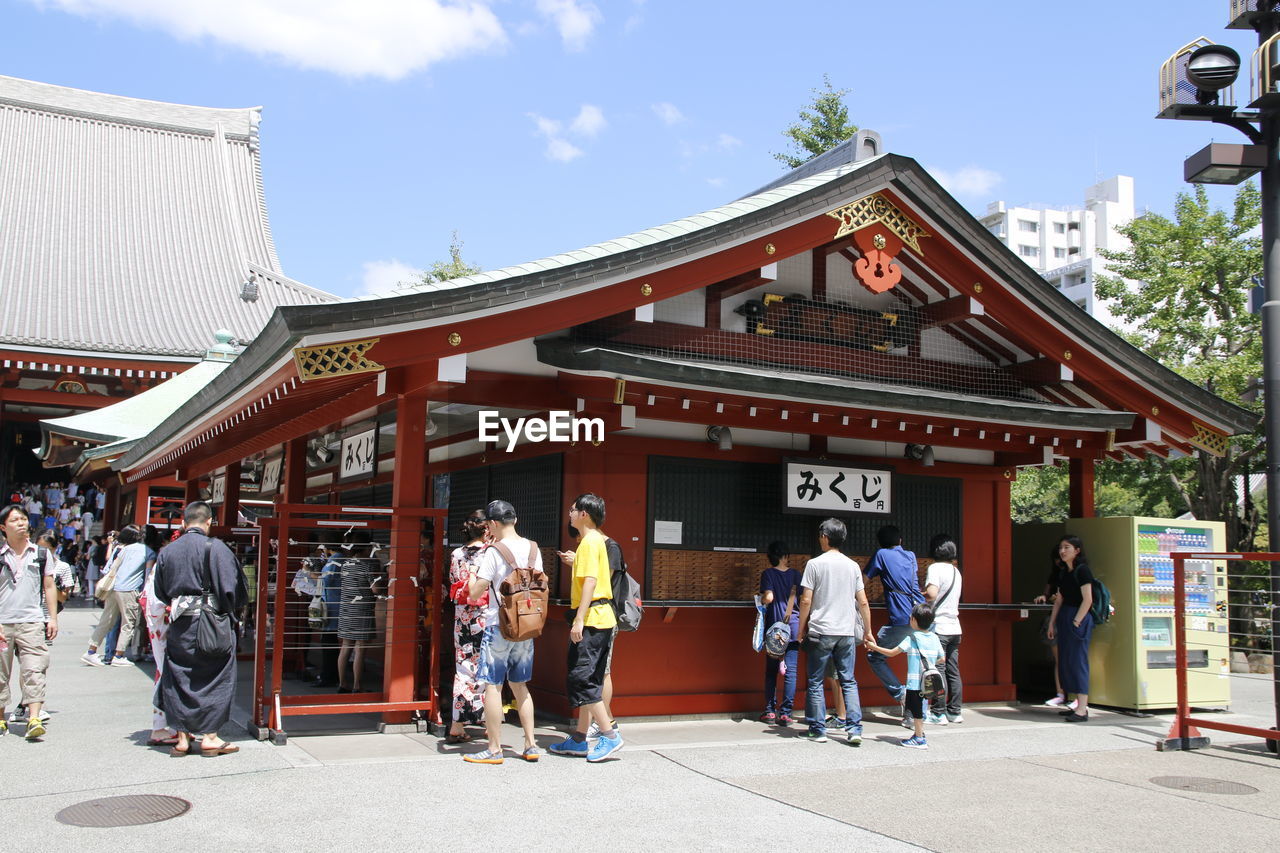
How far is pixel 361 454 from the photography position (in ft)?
34.9

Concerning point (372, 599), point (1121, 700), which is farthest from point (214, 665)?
point (1121, 700)

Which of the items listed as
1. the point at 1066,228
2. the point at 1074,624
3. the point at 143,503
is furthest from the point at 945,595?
the point at 1066,228

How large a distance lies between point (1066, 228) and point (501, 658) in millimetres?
100964

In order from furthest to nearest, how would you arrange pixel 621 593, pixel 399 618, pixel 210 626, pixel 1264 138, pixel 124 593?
pixel 124 593
pixel 1264 138
pixel 399 618
pixel 621 593
pixel 210 626

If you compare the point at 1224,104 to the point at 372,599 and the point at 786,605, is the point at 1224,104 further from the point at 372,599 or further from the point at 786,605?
the point at 372,599

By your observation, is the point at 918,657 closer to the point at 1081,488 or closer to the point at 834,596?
the point at 834,596

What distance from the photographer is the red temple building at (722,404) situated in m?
8.11

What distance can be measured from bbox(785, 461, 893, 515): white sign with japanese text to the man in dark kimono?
4962mm

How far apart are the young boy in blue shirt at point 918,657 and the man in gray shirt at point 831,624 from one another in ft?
1.37

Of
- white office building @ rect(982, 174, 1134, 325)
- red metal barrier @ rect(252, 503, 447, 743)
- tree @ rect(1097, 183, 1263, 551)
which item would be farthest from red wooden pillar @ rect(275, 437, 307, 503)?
white office building @ rect(982, 174, 1134, 325)

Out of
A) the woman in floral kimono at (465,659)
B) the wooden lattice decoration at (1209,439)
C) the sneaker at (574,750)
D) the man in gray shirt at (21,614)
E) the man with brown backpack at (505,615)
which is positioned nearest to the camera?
the man with brown backpack at (505,615)

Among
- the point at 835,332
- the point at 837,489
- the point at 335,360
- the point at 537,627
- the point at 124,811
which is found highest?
the point at 835,332

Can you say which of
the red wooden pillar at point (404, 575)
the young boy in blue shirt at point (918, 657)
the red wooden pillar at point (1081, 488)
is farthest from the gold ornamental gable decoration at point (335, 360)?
the red wooden pillar at point (1081, 488)

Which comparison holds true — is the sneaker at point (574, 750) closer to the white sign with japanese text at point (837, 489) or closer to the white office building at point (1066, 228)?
the white sign with japanese text at point (837, 489)
